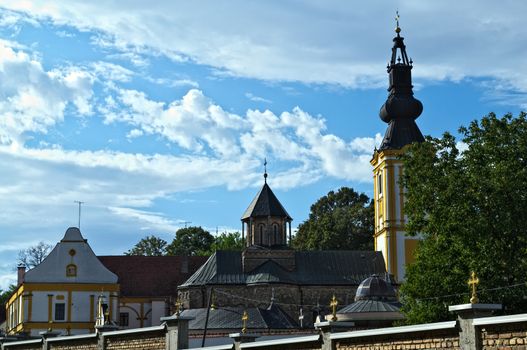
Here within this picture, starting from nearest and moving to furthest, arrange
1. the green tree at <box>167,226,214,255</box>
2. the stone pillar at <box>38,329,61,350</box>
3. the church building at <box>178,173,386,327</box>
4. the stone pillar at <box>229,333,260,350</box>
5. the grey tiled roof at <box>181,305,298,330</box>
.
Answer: the stone pillar at <box>229,333,260,350</box>, the stone pillar at <box>38,329,61,350</box>, the grey tiled roof at <box>181,305,298,330</box>, the church building at <box>178,173,386,327</box>, the green tree at <box>167,226,214,255</box>

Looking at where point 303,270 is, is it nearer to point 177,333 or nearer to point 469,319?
point 177,333

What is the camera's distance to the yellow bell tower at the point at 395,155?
68250 millimetres

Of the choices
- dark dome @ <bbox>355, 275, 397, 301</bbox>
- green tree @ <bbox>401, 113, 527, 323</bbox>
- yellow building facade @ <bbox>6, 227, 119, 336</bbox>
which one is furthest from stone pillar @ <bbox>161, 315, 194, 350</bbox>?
yellow building facade @ <bbox>6, 227, 119, 336</bbox>

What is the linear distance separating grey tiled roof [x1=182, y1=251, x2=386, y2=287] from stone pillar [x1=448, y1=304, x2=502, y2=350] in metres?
49.9

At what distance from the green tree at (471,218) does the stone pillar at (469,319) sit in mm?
19510

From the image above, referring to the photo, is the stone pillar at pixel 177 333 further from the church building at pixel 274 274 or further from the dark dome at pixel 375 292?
the church building at pixel 274 274

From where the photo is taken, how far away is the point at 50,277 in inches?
2697

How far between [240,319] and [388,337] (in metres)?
40.9

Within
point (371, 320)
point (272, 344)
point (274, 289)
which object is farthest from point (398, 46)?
point (272, 344)

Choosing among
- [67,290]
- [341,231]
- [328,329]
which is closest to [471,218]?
[328,329]

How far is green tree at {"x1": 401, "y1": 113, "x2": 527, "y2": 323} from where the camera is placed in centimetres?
3650

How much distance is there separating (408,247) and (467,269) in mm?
31158

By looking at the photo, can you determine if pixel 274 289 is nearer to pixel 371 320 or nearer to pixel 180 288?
pixel 180 288

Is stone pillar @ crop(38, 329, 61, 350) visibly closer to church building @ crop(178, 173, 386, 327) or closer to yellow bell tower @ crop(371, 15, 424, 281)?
church building @ crop(178, 173, 386, 327)
